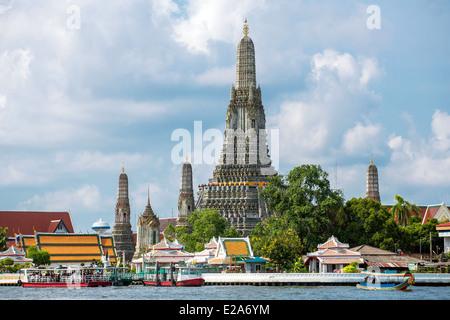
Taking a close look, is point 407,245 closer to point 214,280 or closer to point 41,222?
point 214,280

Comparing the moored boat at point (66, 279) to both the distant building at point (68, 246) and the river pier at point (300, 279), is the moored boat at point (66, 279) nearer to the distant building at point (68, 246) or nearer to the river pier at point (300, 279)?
the river pier at point (300, 279)

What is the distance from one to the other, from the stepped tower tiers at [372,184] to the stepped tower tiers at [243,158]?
54.0 ft

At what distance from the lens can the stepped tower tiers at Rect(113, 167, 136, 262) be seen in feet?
408

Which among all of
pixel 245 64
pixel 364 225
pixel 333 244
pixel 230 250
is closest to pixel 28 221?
pixel 245 64

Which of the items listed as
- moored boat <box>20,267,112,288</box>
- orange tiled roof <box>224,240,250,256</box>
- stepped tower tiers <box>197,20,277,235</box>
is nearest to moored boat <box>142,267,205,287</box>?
orange tiled roof <box>224,240,250,256</box>

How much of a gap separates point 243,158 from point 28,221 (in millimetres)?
33881

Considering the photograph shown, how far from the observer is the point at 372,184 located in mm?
119812

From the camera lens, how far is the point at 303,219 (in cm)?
7575

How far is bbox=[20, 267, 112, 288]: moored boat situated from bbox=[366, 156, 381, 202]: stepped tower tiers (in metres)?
55.2

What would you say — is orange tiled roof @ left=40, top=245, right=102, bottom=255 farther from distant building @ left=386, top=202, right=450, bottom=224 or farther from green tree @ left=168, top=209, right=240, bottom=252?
distant building @ left=386, top=202, right=450, bottom=224

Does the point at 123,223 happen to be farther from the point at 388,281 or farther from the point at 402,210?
the point at 388,281

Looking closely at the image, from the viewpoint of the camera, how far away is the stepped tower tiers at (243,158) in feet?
349

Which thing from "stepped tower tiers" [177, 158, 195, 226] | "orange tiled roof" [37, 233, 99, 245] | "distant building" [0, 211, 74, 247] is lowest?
"orange tiled roof" [37, 233, 99, 245]
